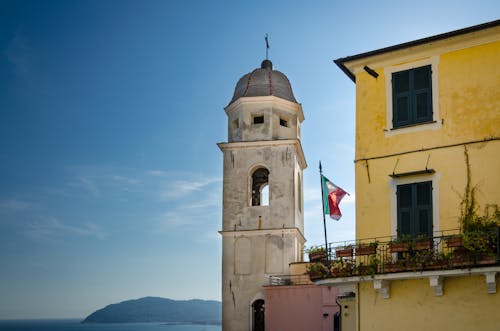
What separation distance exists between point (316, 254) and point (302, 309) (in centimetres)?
1891

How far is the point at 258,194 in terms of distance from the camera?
44.7m

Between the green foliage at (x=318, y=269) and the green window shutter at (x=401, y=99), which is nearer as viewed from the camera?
the green foliage at (x=318, y=269)

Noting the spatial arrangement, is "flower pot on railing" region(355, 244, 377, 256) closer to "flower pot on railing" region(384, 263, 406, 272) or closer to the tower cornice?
"flower pot on railing" region(384, 263, 406, 272)

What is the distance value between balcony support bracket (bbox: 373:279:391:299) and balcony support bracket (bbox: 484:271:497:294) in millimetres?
2460

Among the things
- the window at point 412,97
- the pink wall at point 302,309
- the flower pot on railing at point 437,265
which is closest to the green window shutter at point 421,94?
the window at point 412,97

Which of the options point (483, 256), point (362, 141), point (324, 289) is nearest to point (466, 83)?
point (362, 141)

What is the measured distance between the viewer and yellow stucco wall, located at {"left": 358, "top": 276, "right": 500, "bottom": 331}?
667 inches

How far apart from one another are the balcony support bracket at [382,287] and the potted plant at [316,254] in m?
1.56

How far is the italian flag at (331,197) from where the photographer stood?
22.0 metres

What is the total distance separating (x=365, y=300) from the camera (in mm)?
18844

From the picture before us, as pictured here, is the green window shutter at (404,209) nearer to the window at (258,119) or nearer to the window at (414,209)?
the window at (414,209)

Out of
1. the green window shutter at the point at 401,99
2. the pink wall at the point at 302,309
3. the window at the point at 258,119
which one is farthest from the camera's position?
the window at the point at 258,119

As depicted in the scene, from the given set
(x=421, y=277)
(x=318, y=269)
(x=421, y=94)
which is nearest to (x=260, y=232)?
(x=318, y=269)

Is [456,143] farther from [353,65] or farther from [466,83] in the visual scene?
[353,65]
